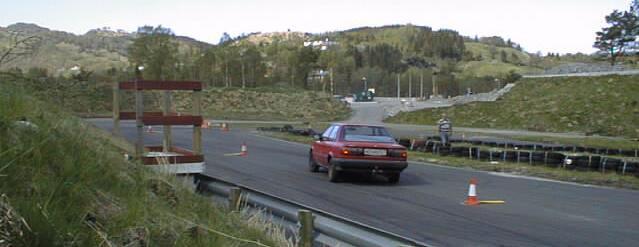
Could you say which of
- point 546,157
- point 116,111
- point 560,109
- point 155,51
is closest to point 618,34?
point 560,109

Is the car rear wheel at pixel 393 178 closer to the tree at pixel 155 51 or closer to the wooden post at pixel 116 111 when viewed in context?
the wooden post at pixel 116 111

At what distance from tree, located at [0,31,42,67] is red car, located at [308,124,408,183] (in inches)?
469

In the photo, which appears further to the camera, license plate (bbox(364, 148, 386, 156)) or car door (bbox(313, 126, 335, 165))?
car door (bbox(313, 126, 335, 165))

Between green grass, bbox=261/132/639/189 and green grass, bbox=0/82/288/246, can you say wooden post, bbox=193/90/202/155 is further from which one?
green grass, bbox=261/132/639/189

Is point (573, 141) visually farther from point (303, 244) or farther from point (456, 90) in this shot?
point (456, 90)

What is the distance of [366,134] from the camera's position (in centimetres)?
1842

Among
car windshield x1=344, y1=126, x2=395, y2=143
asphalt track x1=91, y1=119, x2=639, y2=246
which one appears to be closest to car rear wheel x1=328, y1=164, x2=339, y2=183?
asphalt track x1=91, y1=119, x2=639, y2=246

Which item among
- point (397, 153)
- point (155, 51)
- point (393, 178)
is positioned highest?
point (155, 51)

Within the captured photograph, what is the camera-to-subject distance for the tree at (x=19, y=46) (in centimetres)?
530

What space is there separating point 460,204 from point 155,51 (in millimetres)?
83132

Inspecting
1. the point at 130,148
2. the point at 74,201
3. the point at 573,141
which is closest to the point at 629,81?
the point at 573,141

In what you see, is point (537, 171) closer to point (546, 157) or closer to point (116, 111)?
point (546, 157)

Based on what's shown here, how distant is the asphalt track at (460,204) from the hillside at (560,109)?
3388cm

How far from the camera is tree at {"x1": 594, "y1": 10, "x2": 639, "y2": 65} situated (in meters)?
89.8
